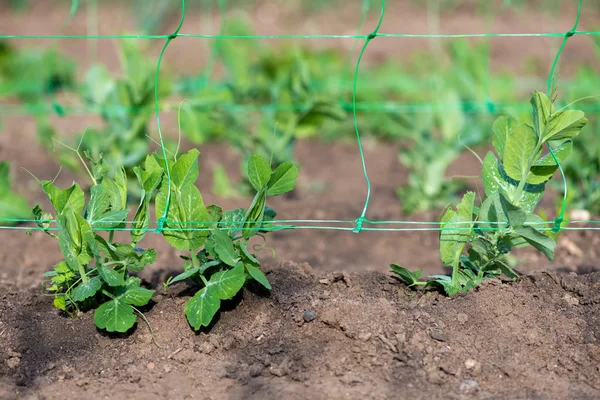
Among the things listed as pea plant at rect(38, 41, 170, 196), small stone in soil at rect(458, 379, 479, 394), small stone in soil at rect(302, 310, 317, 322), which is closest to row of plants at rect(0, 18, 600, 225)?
pea plant at rect(38, 41, 170, 196)

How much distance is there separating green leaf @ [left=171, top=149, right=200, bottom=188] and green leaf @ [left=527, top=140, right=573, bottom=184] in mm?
1023

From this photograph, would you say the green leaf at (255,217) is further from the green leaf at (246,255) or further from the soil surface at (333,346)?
the soil surface at (333,346)

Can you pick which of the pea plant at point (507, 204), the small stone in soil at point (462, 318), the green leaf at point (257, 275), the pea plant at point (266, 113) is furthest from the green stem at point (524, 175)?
the pea plant at point (266, 113)

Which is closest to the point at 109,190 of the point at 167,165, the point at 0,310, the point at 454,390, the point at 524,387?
the point at 167,165

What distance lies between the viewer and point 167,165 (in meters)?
2.19

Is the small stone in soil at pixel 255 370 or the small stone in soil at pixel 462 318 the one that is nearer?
the small stone in soil at pixel 255 370

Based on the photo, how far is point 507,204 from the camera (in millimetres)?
2146

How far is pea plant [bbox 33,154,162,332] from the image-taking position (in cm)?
213

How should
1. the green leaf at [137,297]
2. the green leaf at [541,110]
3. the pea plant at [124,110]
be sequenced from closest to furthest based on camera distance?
the green leaf at [541,110] < the green leaf at [137,297] < the pea plant at [124,110]

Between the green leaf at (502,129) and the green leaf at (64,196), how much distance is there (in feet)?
4.24

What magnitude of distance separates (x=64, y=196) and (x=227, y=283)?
0.56 metres

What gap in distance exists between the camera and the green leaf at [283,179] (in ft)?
7.25

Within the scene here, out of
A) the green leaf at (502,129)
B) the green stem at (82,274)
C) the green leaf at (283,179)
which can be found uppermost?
the green leaf at (502,129)

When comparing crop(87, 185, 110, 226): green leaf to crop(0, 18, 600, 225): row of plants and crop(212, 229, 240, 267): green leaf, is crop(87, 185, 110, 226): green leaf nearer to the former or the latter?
crop(212, 229, 240, 267): green leaf
